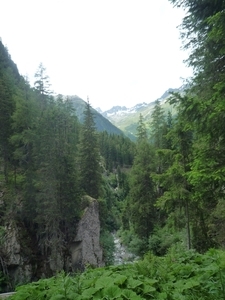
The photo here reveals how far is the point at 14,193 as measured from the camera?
23422mm

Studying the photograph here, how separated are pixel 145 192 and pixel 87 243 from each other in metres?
7.96

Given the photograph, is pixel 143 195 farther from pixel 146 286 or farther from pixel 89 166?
pixel 146 286

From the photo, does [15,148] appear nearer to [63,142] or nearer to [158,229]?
[63,142]

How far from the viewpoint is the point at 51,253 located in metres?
22.6

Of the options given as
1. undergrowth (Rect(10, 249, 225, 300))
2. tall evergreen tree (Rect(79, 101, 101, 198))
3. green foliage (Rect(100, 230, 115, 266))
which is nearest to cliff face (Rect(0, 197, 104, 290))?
green foliage (Rect(100, 230, 115, 266))

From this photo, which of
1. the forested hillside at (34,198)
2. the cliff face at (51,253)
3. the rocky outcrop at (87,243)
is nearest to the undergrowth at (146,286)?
→ the cliff face at (51,253)

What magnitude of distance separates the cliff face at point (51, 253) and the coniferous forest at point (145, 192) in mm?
165

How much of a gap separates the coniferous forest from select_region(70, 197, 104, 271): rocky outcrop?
2.38ft

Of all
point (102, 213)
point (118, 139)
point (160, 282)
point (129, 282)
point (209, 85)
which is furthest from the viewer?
point (118, 139)

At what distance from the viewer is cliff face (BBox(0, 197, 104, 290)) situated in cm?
2078

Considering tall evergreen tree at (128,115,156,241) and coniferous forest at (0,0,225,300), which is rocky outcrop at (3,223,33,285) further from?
tall evergreen tree at (128,115,156,241)

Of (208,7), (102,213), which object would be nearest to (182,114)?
(208,7)

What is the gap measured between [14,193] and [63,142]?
6647 mm

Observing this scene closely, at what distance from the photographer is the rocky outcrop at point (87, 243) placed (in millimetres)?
24172
